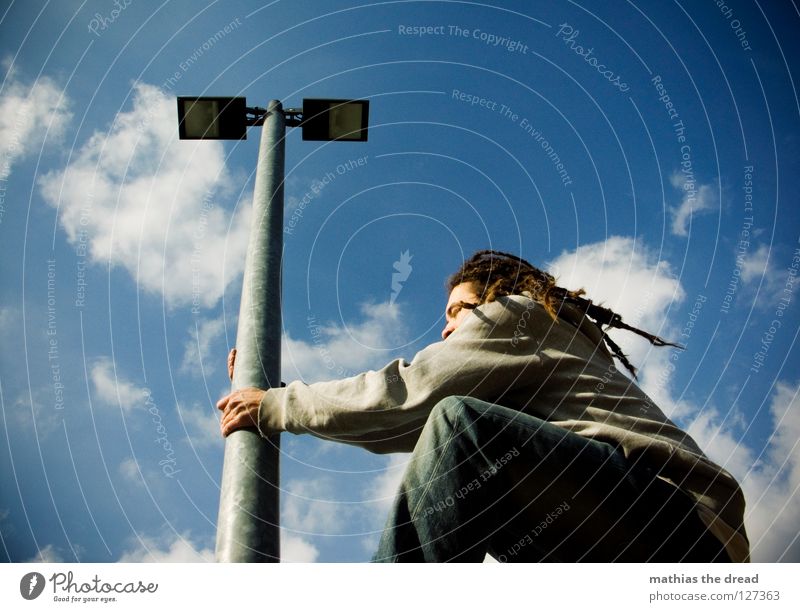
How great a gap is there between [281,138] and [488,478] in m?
3.59

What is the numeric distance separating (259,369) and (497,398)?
4.52 ft

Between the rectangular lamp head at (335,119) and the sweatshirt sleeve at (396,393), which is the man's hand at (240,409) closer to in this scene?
the sweatshirt sleeve at (396,393)

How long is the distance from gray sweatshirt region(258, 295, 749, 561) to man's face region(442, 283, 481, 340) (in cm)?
52

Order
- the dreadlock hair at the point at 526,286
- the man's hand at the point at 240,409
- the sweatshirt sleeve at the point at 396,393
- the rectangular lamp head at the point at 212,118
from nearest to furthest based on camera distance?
the sweatshirt sleeve at the point at 396,393 → the man's hand at the point at 240,409 → the dreadlock hair at the point at 526,286 → the rectangular lamp head at the point at 212,118

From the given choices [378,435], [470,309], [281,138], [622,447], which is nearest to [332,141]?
[281,138]

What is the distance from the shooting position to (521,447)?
314cm

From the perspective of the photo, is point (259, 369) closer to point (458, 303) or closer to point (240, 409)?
point (240, 409)

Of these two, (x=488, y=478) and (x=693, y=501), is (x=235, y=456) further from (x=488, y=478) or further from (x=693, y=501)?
(x=693, y=501)

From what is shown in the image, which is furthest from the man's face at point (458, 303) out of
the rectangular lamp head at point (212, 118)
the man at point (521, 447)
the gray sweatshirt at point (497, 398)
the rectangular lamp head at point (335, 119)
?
the rectangular lamp head at point (212, 118)

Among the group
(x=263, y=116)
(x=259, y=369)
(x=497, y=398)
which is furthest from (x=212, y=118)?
(x=497, y=398)

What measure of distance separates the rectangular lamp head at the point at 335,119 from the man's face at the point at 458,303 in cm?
211

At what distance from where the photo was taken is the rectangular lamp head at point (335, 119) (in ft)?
19.9

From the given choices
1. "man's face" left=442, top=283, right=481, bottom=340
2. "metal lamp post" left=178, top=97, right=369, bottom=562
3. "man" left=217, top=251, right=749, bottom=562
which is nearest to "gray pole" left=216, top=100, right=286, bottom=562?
"metal lamp post" left=178, top=97, right=369, bottom=562

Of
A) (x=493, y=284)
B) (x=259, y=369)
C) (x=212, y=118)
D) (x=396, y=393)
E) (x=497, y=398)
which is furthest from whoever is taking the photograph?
(x=212, y=118)
